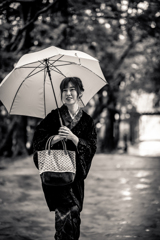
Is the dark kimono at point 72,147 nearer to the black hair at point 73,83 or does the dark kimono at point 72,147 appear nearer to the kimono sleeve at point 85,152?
the kimono sleeve at point 85,152

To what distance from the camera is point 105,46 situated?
40.3ft

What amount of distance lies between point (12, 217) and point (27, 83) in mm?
2634

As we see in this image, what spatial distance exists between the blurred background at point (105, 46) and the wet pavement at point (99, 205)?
286 centimetres

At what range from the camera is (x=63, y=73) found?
4.14 m

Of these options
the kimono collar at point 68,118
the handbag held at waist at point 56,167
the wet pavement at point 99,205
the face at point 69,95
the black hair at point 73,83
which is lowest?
the wet pavement at point 99,205

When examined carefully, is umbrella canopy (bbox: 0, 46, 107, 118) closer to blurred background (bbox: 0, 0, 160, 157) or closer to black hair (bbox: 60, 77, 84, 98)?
black hair (bbox: 60, 77, 84, 98)

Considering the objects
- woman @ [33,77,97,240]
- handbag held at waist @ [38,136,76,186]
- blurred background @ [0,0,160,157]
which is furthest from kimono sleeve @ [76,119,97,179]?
blurred background @ [0,0,160,157]

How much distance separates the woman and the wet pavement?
1407 mm

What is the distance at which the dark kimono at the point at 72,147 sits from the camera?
359 cm

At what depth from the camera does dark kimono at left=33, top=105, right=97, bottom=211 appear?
3.59 metres

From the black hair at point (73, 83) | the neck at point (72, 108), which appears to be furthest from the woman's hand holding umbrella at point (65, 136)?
the black hair at point (73, 83)

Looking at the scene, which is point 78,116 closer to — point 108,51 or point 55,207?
point 55,207

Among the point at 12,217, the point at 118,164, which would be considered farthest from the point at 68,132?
the point at 118,164

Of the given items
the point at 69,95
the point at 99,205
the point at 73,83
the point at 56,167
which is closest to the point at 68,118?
the point at 69,95
